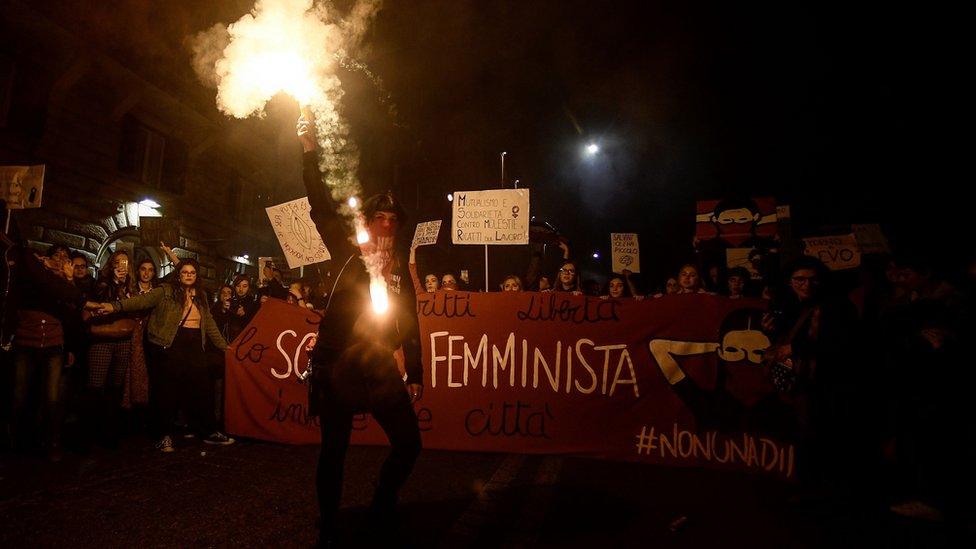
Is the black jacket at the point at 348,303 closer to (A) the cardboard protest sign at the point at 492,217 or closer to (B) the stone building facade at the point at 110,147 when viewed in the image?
(A) the cardboard protest sign at the point at 492,217

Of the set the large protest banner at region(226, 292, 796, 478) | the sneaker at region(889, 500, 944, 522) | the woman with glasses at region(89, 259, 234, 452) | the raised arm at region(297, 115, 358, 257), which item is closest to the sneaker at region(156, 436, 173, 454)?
the woman with glasses at region(89, 259, 234, 452)

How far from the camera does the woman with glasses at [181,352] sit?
203 inches

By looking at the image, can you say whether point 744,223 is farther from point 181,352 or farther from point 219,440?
point 181,352

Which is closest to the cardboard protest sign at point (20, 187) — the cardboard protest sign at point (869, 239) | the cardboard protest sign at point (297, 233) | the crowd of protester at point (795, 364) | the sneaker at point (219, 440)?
the crowd of protester at point (795, 364)

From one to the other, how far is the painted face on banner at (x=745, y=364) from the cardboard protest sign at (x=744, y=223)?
18.2ft

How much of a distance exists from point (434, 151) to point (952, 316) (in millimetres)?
21528

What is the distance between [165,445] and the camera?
16.0ft

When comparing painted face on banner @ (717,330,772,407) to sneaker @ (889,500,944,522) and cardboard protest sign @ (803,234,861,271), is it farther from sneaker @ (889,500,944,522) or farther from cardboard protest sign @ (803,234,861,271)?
cardboard protest sign @ (803,234,861,271)

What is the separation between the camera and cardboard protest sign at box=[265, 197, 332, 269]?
699 centimetres

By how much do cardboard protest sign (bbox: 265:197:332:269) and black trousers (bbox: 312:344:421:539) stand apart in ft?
15.0

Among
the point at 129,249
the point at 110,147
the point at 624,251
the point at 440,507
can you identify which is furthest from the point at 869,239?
the point at 110,147

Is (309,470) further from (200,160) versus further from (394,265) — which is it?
(200,160)

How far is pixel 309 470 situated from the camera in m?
4.28

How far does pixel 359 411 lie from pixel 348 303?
0.56 m
